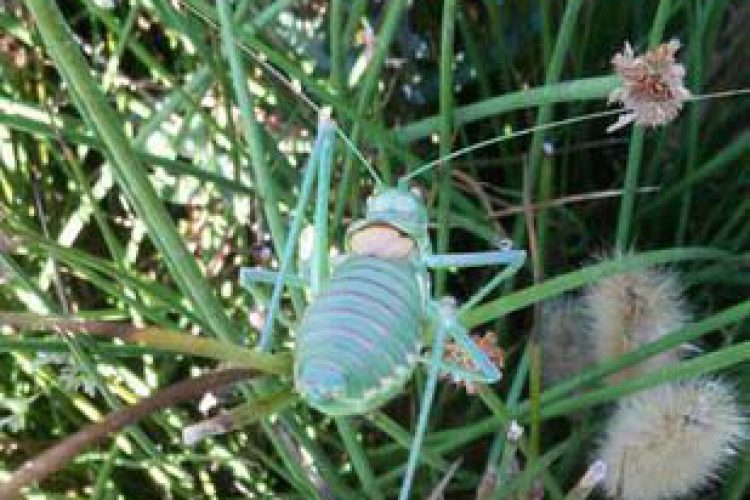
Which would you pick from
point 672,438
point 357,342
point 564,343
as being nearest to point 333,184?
point 564,343

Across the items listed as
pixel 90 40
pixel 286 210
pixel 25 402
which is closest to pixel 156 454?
pixel 25 402

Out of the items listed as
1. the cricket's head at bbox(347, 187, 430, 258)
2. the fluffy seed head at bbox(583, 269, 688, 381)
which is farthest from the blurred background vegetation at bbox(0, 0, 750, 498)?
the cricket's head at bbox(347, 187, 430, 258)

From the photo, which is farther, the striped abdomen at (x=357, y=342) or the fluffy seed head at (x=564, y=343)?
the fluffy seed head at (x=564, y=343)

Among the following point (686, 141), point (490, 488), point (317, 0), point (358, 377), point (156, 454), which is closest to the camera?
point (358, 377)

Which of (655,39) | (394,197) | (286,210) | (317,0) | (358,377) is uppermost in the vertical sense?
(317,0)

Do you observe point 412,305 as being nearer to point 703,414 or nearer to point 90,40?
point 703,414

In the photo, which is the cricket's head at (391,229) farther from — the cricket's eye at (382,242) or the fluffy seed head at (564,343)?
the fluffy seed head at (564,343)

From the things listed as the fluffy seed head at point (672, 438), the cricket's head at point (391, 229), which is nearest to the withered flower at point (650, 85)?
A: the cricket's head at point (391, 229)
